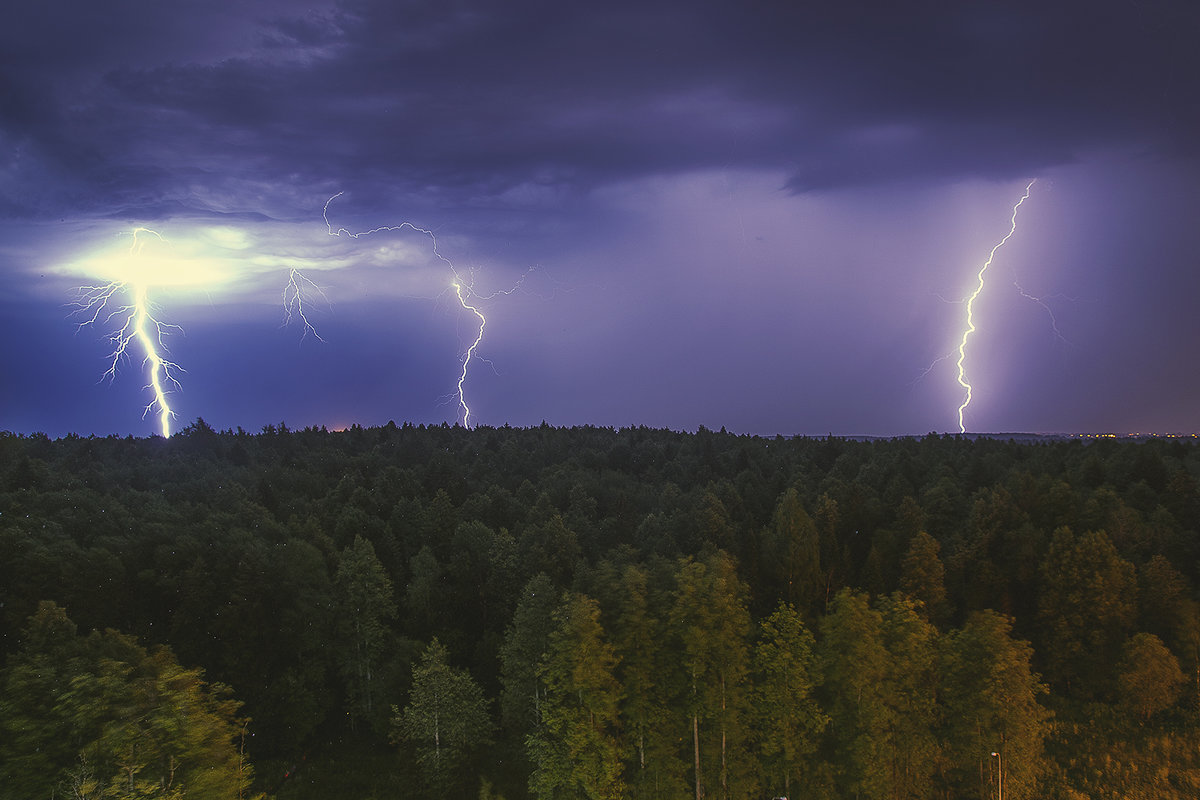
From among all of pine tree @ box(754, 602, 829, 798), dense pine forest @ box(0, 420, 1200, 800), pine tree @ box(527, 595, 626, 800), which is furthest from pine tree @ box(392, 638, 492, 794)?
pine tree @ box(754, 602, 829, 798)

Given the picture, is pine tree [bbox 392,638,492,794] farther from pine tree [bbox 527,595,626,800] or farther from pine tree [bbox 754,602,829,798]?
pine tree [bbox 754,602,829,798]

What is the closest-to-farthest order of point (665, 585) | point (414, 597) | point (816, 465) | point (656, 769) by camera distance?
point (656, 769)
point (665, 585)
point (414, 597)
point (816, 465)

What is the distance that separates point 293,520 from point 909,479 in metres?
57.3

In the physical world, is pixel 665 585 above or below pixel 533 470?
below

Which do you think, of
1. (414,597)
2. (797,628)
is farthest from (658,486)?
(797,628)

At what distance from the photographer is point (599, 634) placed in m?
28.1

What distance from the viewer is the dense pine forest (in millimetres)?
26344

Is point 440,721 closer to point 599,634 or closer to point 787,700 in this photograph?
point 599,634

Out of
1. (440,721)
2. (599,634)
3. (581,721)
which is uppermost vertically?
(599,634)

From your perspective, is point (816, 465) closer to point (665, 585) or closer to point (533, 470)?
point (533, 470)

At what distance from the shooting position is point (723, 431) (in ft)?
441

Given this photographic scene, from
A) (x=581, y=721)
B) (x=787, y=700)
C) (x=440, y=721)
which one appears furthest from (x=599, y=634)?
(x=440, y=721)

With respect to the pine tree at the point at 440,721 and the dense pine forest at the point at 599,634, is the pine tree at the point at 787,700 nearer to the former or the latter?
the dense pine forest at the point at 599,634

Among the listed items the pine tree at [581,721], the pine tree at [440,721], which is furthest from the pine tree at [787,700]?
the pine tree at [440,721]
